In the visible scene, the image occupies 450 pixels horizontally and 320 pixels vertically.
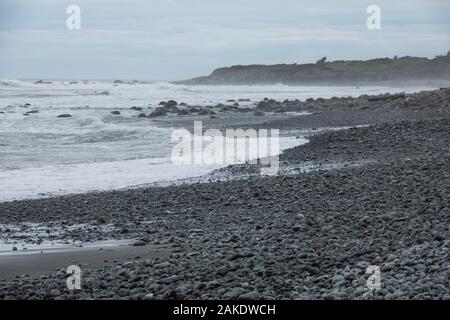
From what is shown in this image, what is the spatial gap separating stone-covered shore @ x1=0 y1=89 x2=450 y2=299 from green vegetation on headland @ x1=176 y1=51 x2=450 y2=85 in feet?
284

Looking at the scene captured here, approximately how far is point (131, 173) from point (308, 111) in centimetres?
2426

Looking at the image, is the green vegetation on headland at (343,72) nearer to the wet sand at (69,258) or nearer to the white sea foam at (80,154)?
the white sea foam at (80,154)

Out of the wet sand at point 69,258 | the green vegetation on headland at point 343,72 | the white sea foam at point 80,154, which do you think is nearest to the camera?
the wet sand at point 69,258

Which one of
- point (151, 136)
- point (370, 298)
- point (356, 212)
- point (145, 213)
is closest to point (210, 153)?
point (151, 136)

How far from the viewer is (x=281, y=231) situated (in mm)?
8836

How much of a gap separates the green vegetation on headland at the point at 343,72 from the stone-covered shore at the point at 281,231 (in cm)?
8665

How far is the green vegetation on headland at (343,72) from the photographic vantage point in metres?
101

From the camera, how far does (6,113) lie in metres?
36.4

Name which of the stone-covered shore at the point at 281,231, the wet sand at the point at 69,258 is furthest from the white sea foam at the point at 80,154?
the wet sand at the point at 69,258

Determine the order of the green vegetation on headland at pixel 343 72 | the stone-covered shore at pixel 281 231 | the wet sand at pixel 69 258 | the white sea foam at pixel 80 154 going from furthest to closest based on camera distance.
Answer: the green vegetation on headland at pixel 343 72 < the white sea foam at pixel 80 154 < the wet sand at pixel 69 258 < the stone-covered shore at pixel 281 231

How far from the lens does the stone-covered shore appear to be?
643 centimetres

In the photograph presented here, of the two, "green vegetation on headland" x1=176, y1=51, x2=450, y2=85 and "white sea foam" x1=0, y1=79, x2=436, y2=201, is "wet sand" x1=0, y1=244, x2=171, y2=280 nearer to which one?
"white sea foam" x1=0, y1=79, x2=436, y2=201

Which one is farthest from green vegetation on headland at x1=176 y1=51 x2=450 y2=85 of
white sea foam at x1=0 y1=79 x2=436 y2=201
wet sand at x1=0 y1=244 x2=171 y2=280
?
wet sand at x1=0 y1=244 x2=171 y2=280

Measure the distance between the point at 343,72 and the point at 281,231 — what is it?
339 feet
